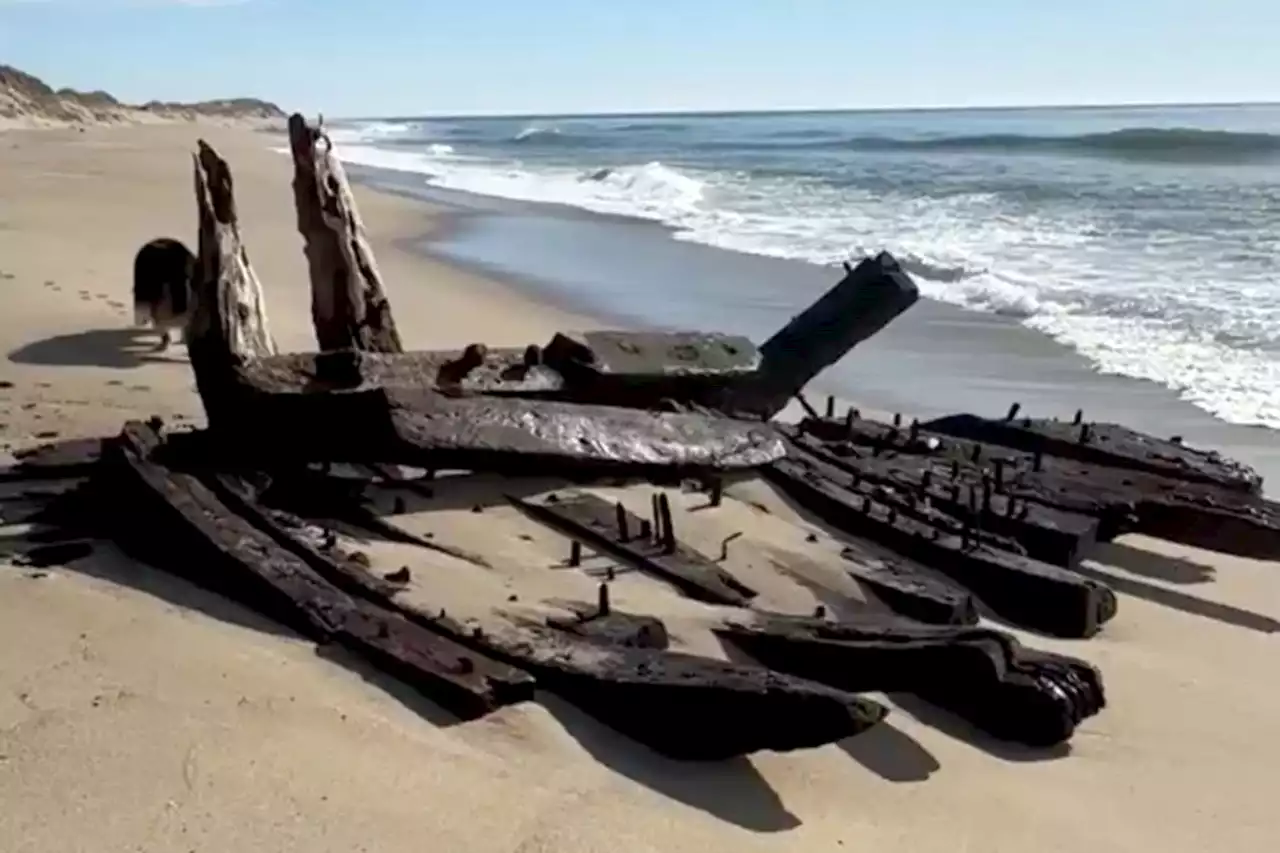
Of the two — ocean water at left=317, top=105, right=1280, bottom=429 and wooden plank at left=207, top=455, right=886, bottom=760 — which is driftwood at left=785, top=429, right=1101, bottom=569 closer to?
wooden plank at left=207, top=455, right=886, bottom=760

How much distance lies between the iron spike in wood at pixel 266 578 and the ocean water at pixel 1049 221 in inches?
271

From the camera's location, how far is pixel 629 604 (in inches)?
188

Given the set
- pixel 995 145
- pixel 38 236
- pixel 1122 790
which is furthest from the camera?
pixel 995 145

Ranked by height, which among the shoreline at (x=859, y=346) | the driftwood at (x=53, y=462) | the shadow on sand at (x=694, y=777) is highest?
the driftwood at (x=53, y=462)

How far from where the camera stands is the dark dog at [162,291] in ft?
31.4

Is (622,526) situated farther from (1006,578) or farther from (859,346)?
(859,346)

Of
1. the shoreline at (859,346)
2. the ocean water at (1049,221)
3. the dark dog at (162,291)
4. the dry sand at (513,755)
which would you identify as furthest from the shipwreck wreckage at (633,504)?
the ocean water at (1049,221)

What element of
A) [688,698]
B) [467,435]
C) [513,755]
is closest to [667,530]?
[467,435]

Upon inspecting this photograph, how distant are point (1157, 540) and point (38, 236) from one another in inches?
522

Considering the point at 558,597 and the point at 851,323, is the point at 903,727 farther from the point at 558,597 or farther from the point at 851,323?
the point at 851,323

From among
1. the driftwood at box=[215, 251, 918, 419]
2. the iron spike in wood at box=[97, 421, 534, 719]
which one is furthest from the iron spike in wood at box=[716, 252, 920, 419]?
the iron spike in wood at box=[97, 421, 534, 719]

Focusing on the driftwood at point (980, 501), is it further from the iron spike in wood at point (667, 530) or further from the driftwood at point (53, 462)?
the driftwood at point (53, 462)

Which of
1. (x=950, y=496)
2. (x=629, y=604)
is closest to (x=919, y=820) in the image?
(x=629, y=604)

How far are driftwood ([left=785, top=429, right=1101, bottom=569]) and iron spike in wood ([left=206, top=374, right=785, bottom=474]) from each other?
2.60 ft
